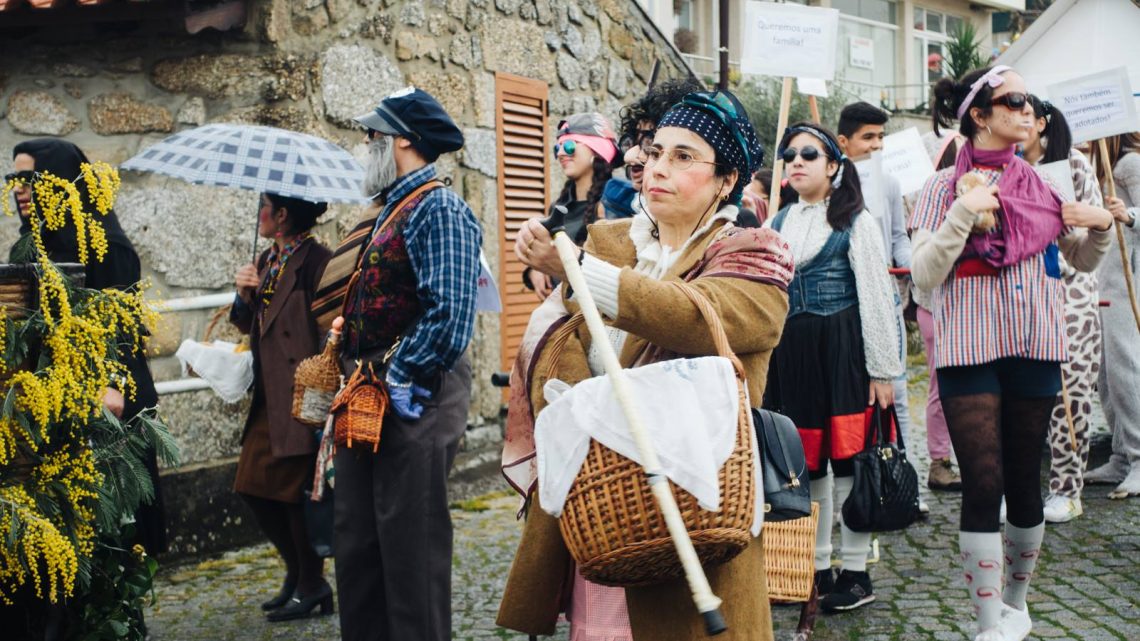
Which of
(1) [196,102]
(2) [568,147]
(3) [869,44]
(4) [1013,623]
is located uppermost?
(3) [869,44]

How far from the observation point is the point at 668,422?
237cm

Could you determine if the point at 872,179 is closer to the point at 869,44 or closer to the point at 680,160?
the point at 680,160

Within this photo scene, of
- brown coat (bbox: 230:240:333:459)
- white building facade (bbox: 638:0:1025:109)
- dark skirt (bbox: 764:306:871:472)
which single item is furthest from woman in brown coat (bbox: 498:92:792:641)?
white building facade (bbox: 638:0:1025:109)

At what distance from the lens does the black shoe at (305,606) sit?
5.56m

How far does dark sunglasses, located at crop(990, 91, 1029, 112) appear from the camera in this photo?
14.5 ft

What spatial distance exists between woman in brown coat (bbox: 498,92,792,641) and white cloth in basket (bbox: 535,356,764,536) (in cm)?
18

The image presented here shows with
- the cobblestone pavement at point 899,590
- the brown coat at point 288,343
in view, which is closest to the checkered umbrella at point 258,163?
the brown coat at point 288,343

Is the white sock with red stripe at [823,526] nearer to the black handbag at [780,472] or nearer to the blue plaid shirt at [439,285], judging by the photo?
the blue plaid shirt at [439,285]

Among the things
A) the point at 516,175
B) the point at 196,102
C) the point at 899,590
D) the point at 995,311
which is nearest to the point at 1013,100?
the point at 995,311

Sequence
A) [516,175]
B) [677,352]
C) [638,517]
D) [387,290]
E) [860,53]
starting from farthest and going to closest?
[860,53] → [516,175] → [387,290] → [677,352] → [638,517]

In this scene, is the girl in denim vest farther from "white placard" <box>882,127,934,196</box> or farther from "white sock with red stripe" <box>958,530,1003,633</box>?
"white placard" <box>882,127,934,196</box>

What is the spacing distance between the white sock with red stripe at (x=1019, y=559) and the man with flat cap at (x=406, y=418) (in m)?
2.00

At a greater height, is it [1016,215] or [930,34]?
[930,34]

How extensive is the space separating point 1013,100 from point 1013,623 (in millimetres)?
1827
